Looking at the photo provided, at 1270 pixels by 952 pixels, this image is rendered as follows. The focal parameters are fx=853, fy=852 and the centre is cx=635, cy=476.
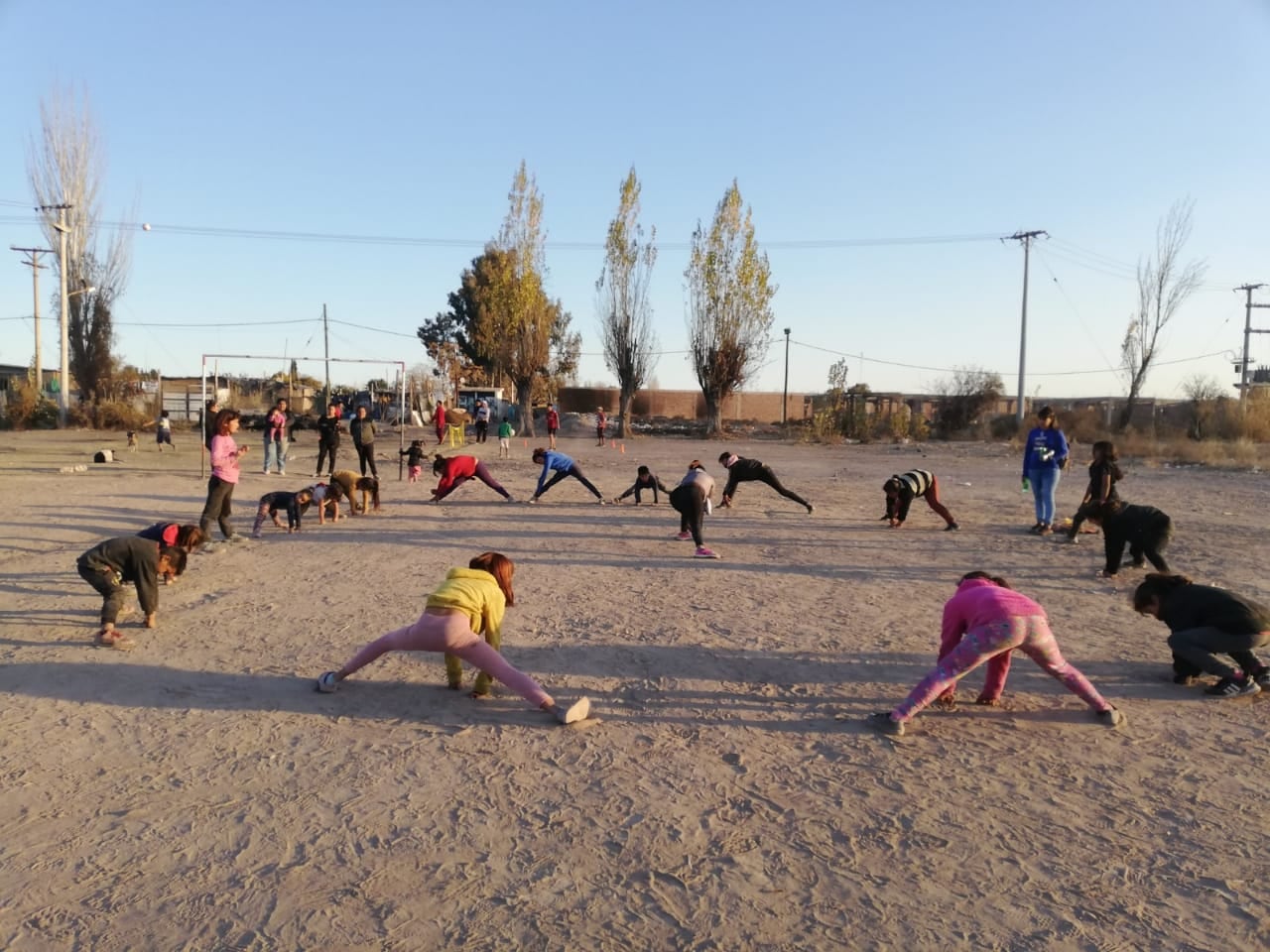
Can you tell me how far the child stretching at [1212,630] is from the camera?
5.23m

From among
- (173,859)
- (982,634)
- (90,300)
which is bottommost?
(173,859)

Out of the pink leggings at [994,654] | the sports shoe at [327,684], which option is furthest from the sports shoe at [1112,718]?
the sports shoe at [327,684]

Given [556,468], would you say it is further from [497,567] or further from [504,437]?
[504,437]

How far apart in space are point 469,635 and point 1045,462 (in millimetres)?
9194

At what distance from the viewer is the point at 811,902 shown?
3.22m

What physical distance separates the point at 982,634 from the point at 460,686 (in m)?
3.16

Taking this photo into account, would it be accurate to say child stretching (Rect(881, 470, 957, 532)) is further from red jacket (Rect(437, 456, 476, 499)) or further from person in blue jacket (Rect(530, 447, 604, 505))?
red jacket (Rect(437, 456, 476, 499))

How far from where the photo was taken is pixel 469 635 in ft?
15.6

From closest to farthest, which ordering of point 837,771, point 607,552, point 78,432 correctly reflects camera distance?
point 837,771
point 607,552
point 78,432

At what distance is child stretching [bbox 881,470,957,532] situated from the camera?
1162 centimetres

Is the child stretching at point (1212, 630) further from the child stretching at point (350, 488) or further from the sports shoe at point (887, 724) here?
the child stretching at point (350, 488)

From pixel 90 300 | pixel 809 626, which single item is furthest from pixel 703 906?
pixel 90 300

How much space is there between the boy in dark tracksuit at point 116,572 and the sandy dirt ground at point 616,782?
235 millimetres

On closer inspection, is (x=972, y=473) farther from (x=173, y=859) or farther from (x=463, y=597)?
(x=173, y=859)
